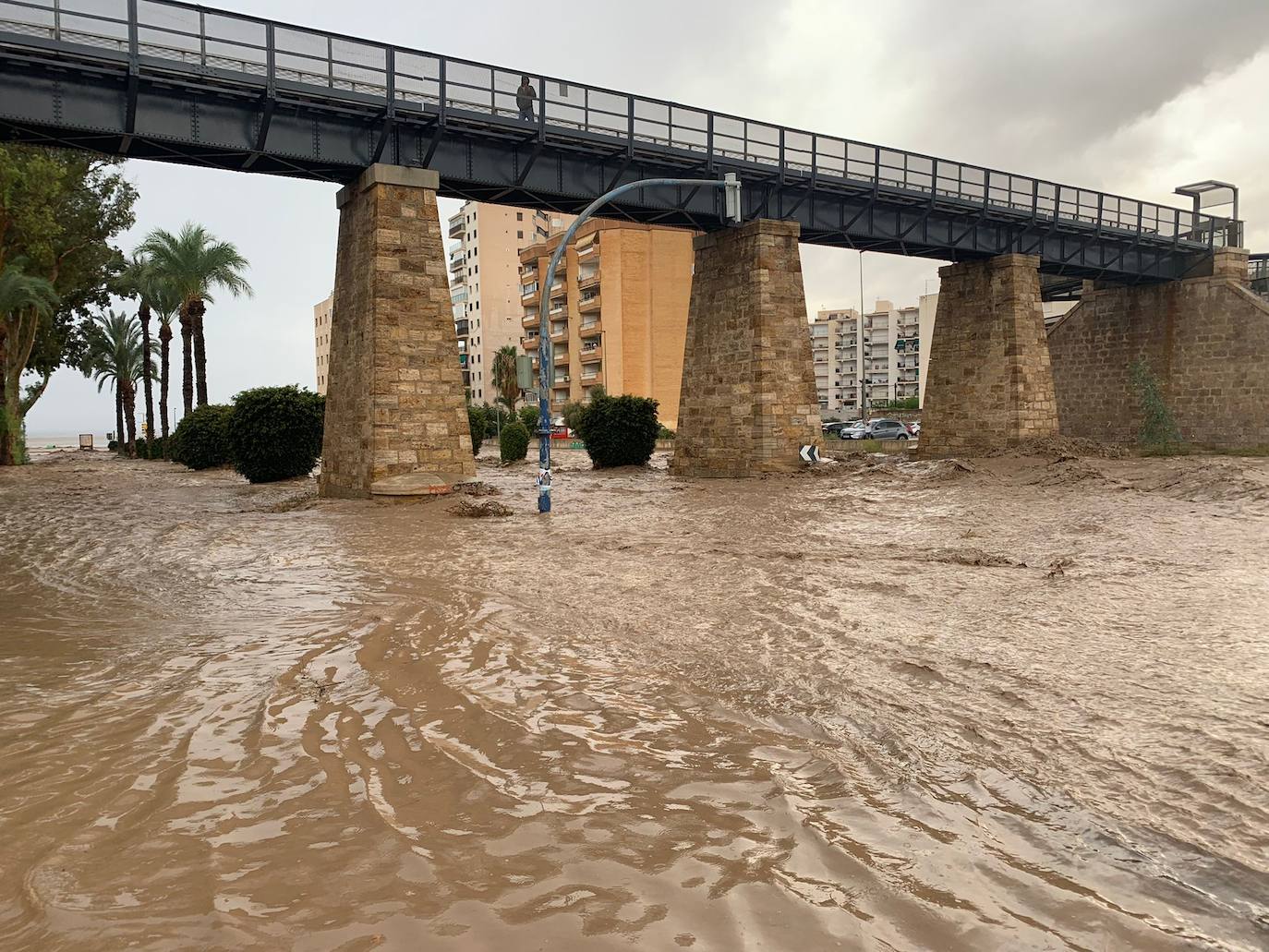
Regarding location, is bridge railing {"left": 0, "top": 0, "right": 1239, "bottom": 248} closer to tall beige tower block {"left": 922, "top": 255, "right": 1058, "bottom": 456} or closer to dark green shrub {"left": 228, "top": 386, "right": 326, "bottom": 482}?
tall beige tower block {"left": 922, "top": 255, "right": 1058, "bottom": 456}

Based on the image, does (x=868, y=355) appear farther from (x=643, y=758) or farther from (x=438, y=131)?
(x=643, y=758)

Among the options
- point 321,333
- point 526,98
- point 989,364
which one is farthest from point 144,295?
point 321,333

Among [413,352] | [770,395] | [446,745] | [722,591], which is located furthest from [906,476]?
[446,745]

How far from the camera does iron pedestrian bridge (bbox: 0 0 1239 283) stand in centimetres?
1597

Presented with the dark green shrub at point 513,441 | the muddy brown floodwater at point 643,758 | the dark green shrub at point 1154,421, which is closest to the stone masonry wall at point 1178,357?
the dark green shrub at point 1154,421

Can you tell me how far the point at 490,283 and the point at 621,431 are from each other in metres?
64.8

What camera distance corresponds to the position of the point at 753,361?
24.1 m

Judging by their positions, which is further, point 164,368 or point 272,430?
point 164,368

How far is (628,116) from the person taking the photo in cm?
2194

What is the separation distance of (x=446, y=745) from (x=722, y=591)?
436 cm

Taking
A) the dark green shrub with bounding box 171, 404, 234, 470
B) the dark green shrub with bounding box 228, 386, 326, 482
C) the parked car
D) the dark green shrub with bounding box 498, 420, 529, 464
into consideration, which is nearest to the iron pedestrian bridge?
the dark green shrub with bounding box 228, 386, 326, 482

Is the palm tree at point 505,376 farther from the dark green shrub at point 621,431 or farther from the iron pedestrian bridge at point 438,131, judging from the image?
the iron pedestrian bridge at point 438,131

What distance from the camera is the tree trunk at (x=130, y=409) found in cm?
5434

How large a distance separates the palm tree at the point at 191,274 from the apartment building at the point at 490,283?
150 feet
